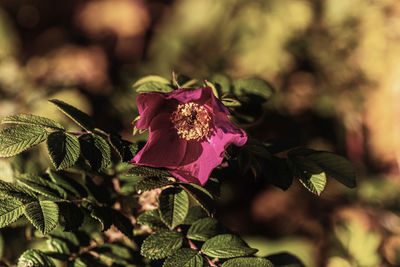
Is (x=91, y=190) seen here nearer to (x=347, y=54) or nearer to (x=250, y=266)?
(x=250, y=266)

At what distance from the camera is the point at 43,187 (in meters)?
0.80

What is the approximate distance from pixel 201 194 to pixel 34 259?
1.27 ft

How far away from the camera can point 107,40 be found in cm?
301

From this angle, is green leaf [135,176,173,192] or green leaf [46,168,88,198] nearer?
green leaf [135,176,173,192]

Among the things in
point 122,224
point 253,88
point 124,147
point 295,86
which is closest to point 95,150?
point 124,147

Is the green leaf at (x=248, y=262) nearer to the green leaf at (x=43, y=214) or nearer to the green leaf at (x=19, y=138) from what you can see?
the green leaf at (x=43, y=214)

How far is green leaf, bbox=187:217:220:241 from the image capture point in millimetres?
799

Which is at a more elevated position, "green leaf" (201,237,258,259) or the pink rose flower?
the pink rose flower

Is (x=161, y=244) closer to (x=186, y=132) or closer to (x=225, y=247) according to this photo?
(x=225, y=247)

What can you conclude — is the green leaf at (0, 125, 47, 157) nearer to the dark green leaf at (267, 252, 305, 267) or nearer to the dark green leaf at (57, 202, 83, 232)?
the dark green leaf at (57, 202, 83, 232)

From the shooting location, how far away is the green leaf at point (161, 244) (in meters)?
0.72

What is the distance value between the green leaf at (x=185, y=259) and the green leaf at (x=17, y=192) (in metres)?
0.30

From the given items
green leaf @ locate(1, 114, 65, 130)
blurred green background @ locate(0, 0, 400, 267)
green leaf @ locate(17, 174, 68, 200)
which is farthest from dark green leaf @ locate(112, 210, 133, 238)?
blurred green background @ locate(0, 0, 400, 267)

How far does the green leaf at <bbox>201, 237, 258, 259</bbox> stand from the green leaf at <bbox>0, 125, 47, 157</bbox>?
0.39 meters
